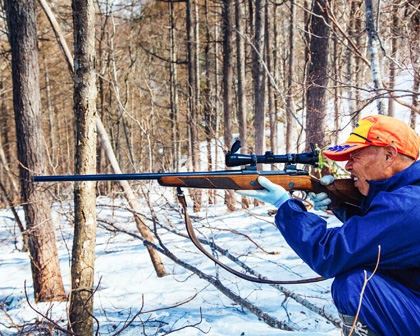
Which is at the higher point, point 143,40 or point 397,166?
point 143,40

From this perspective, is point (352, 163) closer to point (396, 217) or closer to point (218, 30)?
point (396, 217)

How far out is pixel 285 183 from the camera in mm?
2320

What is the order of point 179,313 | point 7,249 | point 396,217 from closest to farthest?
point 396,217 → point 179,313 → point 7,249

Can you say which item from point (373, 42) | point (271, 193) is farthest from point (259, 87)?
point (271, 193)

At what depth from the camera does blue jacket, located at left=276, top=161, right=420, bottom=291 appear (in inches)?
60.4

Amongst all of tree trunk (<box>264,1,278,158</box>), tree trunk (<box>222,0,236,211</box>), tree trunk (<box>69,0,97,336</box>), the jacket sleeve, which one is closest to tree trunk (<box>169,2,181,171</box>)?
tree trunk (<box>222,0,236,211</box>)

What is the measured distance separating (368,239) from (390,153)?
1.94ft

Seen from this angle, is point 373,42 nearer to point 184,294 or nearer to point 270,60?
point 184,294

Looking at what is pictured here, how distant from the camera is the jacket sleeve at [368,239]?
1.53 meters

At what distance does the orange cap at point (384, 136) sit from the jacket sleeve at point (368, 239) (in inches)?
14.1

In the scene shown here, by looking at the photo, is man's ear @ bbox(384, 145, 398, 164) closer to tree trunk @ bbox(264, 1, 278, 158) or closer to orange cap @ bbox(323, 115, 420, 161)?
orange cap @ bbox(323, 115, 420, 161)

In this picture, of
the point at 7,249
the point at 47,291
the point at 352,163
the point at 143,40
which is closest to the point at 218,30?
the point at 143,40

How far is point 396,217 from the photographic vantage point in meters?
1.53

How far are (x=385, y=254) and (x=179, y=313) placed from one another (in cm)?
293
